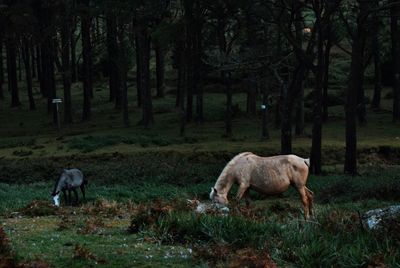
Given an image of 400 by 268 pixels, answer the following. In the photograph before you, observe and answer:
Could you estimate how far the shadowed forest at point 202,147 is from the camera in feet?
35.5

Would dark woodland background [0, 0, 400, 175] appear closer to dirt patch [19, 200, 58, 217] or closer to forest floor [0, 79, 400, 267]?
forest floor [0, 79, 400, 267]

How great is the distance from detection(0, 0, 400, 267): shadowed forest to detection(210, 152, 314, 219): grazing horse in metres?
0.77

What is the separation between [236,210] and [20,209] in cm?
852

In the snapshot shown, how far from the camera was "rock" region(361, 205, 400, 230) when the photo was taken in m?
11.1

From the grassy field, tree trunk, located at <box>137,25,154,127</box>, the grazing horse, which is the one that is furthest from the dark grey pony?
tree trunk, located at <box>137,25,154,127</box>

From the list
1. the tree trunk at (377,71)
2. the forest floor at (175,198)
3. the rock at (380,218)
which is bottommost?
the forest floor at (175,198)

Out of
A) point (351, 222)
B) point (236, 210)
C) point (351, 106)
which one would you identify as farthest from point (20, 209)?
point (351, 106)

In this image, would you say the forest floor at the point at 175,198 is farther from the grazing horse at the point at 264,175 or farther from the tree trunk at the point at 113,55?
the tree trunk at the point at 113,55

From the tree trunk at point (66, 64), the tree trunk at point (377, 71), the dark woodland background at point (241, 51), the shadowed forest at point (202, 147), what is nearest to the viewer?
the shadowed forest at point (202, 147)

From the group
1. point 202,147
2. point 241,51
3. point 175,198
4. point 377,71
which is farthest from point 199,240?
point 377,71

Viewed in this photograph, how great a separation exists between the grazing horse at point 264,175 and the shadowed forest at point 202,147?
0.77 metres

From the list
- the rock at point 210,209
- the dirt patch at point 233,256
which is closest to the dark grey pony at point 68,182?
the rock at point 210,209

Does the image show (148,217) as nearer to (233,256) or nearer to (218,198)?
(218,198)

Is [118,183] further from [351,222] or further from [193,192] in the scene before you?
[351,222]
